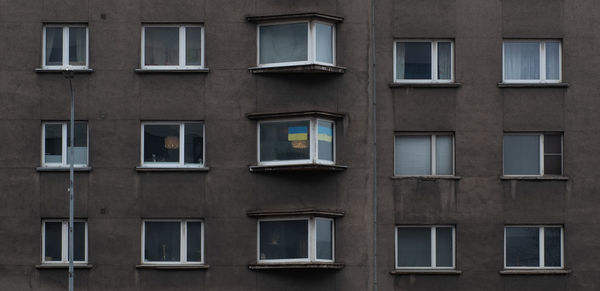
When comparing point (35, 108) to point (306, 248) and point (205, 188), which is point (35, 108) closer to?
point (205, 188)

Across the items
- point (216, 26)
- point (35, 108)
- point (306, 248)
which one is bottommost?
point (306, 248)

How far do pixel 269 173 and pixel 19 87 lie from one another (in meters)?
8.97

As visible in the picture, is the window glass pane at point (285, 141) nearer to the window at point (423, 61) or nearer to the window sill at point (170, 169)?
the window sill at point (170, 169)

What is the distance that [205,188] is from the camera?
148 ft

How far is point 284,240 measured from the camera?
44719mm

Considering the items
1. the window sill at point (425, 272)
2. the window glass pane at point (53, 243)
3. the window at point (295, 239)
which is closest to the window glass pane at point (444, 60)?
the window at point (295, 239)

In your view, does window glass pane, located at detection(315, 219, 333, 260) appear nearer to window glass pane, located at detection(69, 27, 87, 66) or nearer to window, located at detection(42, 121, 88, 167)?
window, located at detection(42, 121, 88, 167)

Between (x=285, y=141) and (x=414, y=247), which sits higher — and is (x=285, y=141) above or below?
above

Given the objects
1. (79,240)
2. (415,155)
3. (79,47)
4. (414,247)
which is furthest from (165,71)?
(414,247)

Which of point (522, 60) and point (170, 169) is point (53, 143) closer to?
point (170, 169)

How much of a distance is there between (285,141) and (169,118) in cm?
401

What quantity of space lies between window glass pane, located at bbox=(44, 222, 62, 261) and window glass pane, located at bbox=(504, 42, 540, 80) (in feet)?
52.9

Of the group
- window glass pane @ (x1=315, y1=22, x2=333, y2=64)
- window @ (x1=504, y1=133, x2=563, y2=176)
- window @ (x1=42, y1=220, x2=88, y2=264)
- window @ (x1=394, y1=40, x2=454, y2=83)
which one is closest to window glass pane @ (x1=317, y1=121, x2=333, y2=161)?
window glass pane @ (x1=315, y1=22, x2=333, y2=64)

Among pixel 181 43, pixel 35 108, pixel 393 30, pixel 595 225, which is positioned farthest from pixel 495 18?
pixel 35 108
